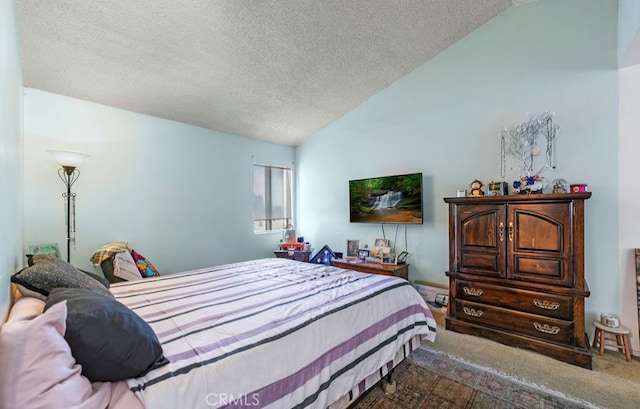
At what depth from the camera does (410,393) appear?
1.88m

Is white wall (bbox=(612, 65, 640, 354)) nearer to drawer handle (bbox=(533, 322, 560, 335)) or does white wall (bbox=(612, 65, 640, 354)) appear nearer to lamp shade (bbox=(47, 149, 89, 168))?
drawer handle (bbox=(533, 322, 560, 335))

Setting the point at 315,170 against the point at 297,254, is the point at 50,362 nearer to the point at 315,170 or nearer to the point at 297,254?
the point at 297,254

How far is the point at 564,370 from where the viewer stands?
2.13 meters

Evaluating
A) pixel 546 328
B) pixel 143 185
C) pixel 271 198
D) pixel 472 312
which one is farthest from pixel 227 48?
pixel 546 328

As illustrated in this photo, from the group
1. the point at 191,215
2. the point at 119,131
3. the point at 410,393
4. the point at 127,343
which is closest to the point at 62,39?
the point at 119,131

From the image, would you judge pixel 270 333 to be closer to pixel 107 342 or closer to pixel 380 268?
pixel 107 342

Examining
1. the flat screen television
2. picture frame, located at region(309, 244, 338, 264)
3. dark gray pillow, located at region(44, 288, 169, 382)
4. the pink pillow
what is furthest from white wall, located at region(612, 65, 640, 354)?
the pink pillow

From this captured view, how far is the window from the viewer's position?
4.69m

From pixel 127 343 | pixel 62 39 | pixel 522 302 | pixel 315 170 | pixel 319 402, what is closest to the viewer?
pixel 127 343

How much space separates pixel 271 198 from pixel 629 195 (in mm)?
4429

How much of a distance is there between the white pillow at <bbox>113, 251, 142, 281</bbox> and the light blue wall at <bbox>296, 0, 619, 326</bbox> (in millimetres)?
2842

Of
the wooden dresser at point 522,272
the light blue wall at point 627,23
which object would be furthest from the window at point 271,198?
the light blue wall at point 627,23

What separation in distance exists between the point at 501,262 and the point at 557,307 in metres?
0.52

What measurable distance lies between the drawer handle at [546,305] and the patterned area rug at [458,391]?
0.71 metres
